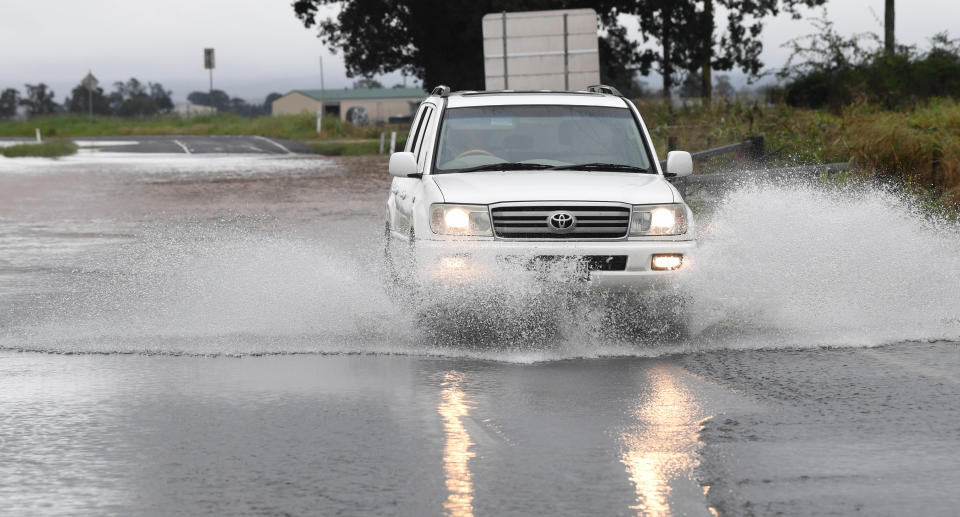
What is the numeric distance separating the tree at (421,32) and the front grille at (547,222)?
38.8 metres

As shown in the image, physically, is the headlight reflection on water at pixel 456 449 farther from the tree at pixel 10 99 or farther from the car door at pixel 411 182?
the tree at pixel 10 99

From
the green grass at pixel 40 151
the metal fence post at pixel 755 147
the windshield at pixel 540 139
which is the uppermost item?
the windshield at pixel 540 139

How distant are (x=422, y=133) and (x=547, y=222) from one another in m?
2.89

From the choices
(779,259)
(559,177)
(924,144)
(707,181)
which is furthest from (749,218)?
(924,144)

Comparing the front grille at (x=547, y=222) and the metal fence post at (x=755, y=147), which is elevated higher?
the metal fence post at (x=755, y=147)

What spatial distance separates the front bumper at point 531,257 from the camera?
30.6ft

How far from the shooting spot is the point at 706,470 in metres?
5.98

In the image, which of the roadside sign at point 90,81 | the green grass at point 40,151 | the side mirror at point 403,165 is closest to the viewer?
the side mirror at point 403,165

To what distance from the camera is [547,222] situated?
374 inches

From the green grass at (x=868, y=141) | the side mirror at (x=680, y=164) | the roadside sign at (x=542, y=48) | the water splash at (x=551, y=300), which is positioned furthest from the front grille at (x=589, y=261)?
the roadside sign at (x=542, y=48)

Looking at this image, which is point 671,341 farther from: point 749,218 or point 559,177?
point 749,218

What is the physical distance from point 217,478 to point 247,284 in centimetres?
644

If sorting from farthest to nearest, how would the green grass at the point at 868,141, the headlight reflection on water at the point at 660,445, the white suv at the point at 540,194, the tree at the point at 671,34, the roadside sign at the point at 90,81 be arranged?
the roadside sign at the point at 90,81 < the tree at the point at 671,34 < the green grass at the point at 868,141 < the white suv at the point at 540,194 < the headlight reflection on water at the point at 660,445

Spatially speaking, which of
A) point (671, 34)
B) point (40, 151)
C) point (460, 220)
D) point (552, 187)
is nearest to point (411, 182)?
point (460, 220)
